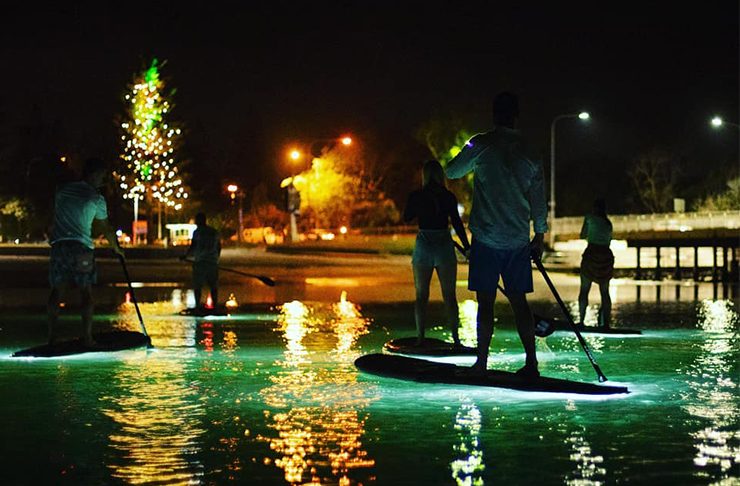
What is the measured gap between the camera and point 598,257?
15953 mm

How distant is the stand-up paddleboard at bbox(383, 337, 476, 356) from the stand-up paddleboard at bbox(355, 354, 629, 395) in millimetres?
825

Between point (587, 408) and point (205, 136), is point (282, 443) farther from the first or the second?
point (205, 136)

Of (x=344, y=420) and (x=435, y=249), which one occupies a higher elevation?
(x=435, y=249)

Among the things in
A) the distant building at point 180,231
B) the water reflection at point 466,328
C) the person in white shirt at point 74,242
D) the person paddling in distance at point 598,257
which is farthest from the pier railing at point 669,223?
the person in white shirt at point 74,242

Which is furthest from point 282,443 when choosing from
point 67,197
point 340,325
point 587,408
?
point 340,325

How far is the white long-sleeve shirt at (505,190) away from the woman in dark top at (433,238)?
2.68 metres

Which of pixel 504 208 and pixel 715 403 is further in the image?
pixel 504 208

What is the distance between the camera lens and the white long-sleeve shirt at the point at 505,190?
32.0 ft

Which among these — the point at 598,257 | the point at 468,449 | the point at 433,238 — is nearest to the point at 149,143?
the point at 598,257

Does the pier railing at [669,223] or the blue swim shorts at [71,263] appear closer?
the blue swim shorts at [71,263]

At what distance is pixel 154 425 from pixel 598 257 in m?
8.98

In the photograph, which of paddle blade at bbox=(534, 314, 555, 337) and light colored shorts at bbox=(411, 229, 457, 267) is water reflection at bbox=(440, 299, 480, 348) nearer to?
light colored shorts at bbox=(411, 229, 457, 267)

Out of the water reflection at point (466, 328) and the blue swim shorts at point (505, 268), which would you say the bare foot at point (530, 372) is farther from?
the water reflection at point (466, 328)

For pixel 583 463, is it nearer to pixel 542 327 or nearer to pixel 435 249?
pixel 542 327
